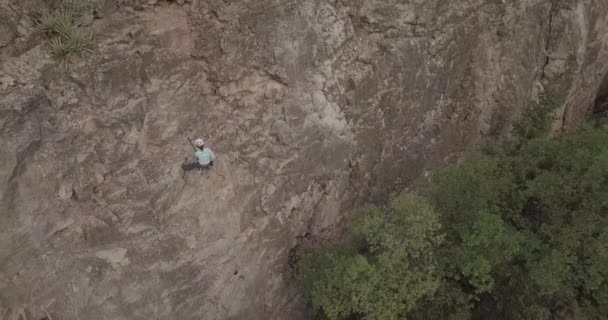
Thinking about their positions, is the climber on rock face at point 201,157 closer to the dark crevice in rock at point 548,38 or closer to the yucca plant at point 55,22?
the yucca plant at point 55,22

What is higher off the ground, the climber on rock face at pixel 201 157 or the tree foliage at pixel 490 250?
the climber on rock face at pixel 201 157

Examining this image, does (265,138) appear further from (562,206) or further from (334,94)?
(562,206)

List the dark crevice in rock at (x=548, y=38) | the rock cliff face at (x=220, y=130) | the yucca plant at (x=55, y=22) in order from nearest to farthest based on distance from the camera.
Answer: the yucca plant at (x=55, y=22)
the rock cliff face at (x=220, y=130)
the dark crevice in rock at (x=548, y=38)

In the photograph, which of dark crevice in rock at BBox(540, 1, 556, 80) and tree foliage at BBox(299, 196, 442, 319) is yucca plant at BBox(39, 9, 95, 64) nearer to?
tree foliage at BBox(299, 196, 442, 319)

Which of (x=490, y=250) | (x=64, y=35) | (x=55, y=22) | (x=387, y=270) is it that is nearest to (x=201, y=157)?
(x=64, y=35)

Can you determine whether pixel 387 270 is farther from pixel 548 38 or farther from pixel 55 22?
pixel 548 38

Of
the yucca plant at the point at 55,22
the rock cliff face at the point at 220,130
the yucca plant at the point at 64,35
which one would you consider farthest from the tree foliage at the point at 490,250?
the yucca plant at the point at 55,22

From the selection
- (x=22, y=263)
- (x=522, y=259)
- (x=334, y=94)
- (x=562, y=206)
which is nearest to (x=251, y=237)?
(x=334, y=94)
